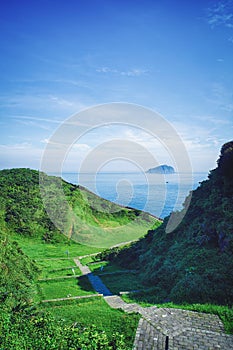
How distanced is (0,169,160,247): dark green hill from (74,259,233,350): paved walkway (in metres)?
20.8

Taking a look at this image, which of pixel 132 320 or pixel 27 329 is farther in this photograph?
pixel 132 320

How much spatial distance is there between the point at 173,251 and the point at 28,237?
71.1 ft

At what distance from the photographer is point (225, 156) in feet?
54.7

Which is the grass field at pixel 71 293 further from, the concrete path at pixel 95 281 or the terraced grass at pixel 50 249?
the concrete path at pixel 95 281

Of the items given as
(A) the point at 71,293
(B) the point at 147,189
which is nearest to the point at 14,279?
(A) the point at 71,293

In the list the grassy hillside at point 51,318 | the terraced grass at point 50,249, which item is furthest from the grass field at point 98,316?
the terraced grass at point 50,249

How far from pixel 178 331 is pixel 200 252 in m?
6.16

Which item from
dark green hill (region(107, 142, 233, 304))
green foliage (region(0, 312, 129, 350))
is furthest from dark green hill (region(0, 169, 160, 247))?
green foliage (region(0, 312, 129, 350))

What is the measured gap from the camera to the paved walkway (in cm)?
785

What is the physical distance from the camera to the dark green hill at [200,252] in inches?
450

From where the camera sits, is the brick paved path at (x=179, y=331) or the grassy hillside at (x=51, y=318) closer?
the grassy hillside at (x=51, y=318)

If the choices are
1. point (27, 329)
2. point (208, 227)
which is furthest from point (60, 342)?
point (208, 227)

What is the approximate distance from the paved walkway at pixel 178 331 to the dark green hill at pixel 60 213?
68.4ft

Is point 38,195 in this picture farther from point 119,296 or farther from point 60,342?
point 60,342
